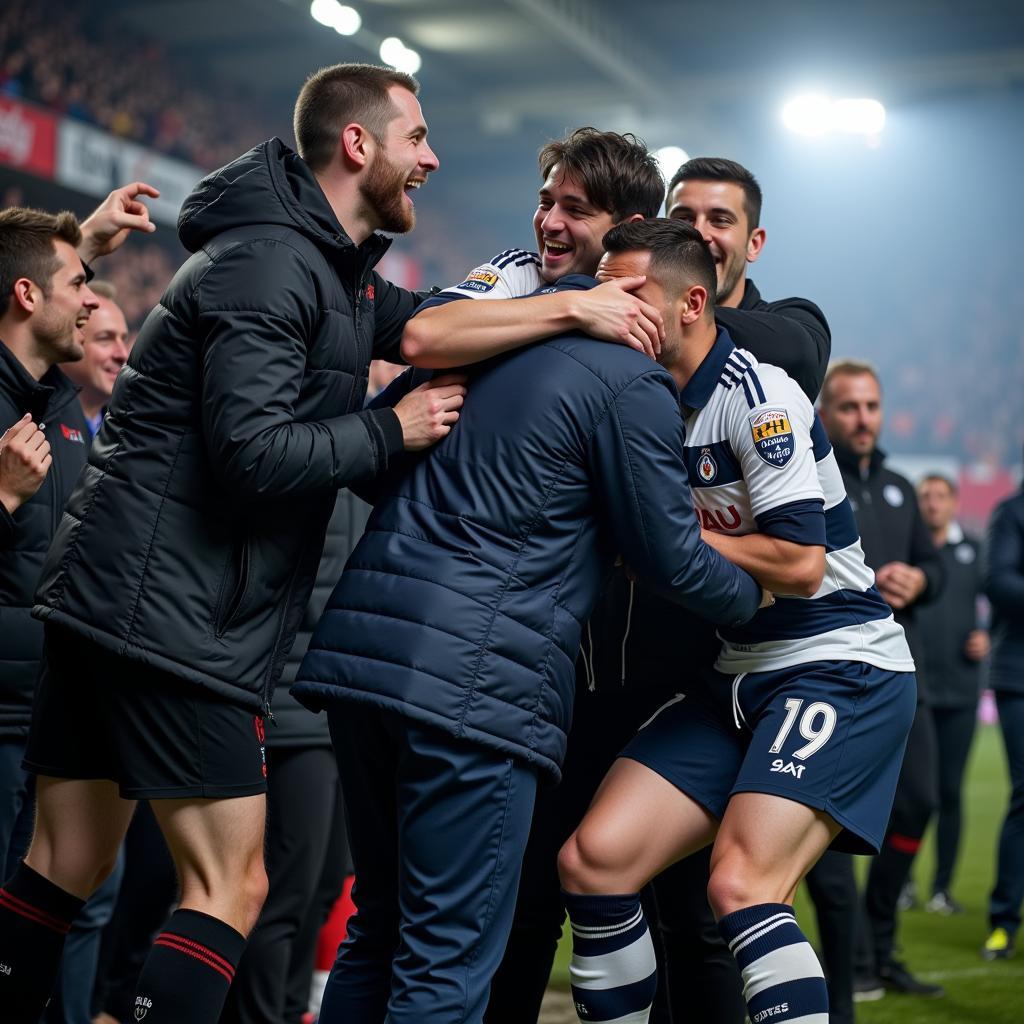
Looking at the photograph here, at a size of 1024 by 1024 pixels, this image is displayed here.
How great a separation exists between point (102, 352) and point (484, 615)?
→ 8.99 feet

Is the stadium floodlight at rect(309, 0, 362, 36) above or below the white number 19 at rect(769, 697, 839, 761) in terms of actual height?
above

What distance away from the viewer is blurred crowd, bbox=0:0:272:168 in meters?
13.6

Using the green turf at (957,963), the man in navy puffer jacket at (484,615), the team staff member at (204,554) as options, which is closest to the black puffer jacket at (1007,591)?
the green turf at (957,963)

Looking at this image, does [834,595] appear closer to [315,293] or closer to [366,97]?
[315,293]

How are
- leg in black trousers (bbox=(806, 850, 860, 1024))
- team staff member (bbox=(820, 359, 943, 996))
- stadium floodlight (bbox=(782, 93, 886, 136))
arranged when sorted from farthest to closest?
1. stadium floodlight (bbox=(782, 93, 886, 136))
2. team staff member (bbox=(820, 359, 943, 996))
3. leg in black trousers (bbox=(806, 850, 860, 1024))

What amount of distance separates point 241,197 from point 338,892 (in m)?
2.75

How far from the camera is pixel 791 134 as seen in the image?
27.4 metres

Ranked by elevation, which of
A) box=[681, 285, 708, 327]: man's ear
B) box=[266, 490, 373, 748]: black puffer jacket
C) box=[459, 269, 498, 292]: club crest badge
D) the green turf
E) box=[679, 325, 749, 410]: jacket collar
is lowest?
the green turf

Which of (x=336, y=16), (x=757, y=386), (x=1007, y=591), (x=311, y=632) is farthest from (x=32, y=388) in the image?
(x=336, y=16)

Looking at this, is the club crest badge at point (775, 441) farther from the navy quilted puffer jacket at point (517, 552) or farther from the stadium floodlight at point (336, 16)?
the stadium floodlight at point (336, 16)

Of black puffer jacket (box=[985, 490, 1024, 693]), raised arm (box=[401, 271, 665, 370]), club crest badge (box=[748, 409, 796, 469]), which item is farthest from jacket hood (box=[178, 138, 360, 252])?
black puffer jacket (box=[985, 490, 1024, 693])

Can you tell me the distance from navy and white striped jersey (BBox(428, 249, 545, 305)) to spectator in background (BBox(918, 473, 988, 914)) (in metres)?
3.66

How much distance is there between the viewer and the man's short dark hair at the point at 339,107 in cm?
300

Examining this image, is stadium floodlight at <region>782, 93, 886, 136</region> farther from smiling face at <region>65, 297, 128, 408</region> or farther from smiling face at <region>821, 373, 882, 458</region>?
smiling face at <region>65, 297, 128, 408</region>
